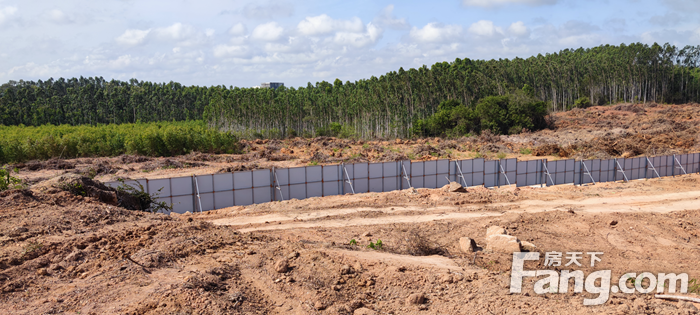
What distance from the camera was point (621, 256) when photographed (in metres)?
12.0

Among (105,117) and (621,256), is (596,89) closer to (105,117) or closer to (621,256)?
(621,256)

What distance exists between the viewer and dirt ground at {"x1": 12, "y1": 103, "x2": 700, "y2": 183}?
3138cm

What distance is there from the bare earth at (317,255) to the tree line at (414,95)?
4837 cm

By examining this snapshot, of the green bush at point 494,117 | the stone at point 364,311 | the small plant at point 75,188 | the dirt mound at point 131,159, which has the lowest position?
the stone at point 364,311

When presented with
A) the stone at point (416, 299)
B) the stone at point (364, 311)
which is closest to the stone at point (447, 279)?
the stone at point (416, 299)

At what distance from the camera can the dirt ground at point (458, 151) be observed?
1235 inches

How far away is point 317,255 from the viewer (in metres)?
8.80

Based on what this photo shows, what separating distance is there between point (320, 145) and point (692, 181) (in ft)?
115

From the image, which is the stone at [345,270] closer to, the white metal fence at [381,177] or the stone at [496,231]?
the stone at [496,231]

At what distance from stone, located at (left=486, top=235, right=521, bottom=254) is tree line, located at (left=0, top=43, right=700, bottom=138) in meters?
52.9

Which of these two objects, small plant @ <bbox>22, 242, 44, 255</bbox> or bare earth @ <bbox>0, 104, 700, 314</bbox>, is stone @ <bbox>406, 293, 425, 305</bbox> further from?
small plant @ <bbox>22, 242, 44, 255</bbox>

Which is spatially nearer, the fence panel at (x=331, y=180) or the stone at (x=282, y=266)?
the stone at (x=282, y=266)

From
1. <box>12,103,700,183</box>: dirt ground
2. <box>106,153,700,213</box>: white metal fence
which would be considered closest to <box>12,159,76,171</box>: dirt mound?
<box>12,103,700,183</box>: dirt ground

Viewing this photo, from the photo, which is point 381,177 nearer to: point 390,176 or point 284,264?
point 390,176
